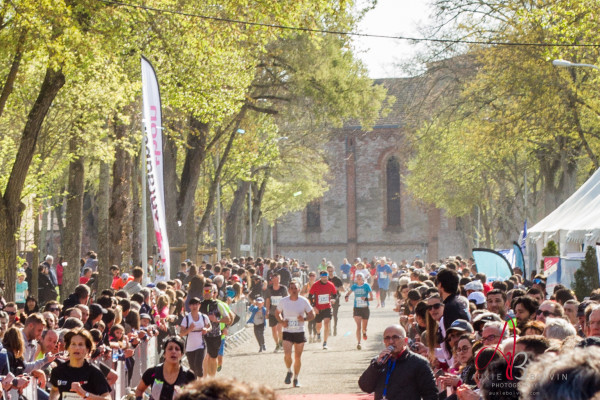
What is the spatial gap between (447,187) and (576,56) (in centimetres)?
2952

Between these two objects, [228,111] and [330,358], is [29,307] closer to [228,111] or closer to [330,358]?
[330,358]

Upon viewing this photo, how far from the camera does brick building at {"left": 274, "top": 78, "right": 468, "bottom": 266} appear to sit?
76688 millimetres

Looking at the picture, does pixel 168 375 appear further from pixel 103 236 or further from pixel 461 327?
pixel 103 236

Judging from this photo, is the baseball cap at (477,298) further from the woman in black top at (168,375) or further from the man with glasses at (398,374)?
the woman in black top at (168,375)

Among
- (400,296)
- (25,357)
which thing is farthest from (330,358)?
(25,357)

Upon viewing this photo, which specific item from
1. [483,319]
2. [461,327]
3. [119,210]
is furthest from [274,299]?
[461,327]

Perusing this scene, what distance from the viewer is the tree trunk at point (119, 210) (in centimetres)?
2561

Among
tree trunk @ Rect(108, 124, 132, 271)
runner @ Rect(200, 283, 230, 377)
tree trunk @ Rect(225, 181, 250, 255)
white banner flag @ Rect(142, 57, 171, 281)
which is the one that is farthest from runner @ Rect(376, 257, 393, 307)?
runner @ Rect(200, 283, 230, 377)

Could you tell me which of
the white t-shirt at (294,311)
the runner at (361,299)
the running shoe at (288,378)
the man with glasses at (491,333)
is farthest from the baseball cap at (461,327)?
the runner at (361,299)

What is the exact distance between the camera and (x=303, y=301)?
19.5 metres

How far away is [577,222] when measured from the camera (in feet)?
64.0

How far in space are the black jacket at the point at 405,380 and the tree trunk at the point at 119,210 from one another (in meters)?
16.6

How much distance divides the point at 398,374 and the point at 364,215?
69.0 m

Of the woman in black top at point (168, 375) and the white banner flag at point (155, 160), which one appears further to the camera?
the white banner flag at point (155, 160)
